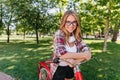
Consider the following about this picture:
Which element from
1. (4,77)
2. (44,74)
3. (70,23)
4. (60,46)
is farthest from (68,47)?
(4,77)

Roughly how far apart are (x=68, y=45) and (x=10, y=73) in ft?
19.7

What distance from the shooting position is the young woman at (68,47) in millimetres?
3020

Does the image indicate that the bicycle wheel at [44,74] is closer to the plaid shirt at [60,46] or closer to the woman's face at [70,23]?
the plaid shirt at [60,46]

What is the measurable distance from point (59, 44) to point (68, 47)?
169 mm

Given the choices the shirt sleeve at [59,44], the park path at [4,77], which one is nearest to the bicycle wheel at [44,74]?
the shirt sleeve at [59,44]

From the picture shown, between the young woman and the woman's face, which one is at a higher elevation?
the woman's face

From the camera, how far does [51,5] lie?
25938mm

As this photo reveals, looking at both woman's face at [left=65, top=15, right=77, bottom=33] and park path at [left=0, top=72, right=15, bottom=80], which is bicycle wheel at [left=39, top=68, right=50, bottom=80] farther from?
park path at [left=0, top=72, right=15, bottom=80]

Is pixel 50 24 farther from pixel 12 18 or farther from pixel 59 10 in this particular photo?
pixel 12 18

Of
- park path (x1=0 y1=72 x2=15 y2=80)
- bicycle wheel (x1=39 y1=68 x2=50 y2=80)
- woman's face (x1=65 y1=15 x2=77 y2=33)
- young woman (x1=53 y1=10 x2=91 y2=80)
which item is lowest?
park path (x1=0 y1=72 x2=15 y2=80)

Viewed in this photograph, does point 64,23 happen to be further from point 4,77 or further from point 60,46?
point 4,77

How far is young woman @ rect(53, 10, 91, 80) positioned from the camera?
3.02 metres

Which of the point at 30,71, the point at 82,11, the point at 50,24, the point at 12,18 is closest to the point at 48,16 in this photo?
the point at 50,24

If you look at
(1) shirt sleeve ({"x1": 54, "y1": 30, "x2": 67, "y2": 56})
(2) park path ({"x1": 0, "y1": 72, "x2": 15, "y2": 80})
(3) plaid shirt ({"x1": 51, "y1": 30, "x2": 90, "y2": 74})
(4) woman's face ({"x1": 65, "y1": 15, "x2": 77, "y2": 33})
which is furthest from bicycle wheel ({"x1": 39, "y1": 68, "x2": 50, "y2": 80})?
(2) park path ({"x1": 0, "y1": 72, "x2": 15, "y2": 80})
